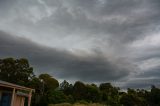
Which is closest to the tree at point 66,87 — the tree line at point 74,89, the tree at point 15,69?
the tree line at point 74,89

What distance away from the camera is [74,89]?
57469mm

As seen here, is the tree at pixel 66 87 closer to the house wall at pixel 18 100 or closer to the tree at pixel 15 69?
the tree at pixel 15 69

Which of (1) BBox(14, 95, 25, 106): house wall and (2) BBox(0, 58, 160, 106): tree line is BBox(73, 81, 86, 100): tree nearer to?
(2) BBox(0, 58, 160, 106): tree line

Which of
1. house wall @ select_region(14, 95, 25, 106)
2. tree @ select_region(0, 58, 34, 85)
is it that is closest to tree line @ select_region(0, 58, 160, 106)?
tree @ select_region(0, 58, 34, 85)

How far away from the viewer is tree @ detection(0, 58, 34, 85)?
5809 cm

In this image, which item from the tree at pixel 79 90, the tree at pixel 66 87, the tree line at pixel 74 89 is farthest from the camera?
the tree at pixel 66 87

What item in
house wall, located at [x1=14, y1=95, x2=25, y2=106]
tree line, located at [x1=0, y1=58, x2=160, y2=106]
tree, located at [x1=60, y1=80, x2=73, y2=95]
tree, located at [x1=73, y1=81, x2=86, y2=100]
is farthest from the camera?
tree, located at [x1=60, y1=80, x2=73, y2=95]

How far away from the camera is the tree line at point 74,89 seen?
50.9 meters

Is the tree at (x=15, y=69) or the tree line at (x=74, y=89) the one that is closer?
the tree line at (x=74, y=89)

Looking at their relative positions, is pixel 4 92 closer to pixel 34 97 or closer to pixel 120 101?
pixel 34 97

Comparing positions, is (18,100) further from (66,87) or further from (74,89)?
(66,87)

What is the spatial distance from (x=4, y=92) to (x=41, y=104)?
17.2 m

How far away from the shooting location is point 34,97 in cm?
→ 4512

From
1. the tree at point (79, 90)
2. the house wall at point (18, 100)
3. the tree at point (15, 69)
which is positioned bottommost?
the house wall at point (18, 100)
